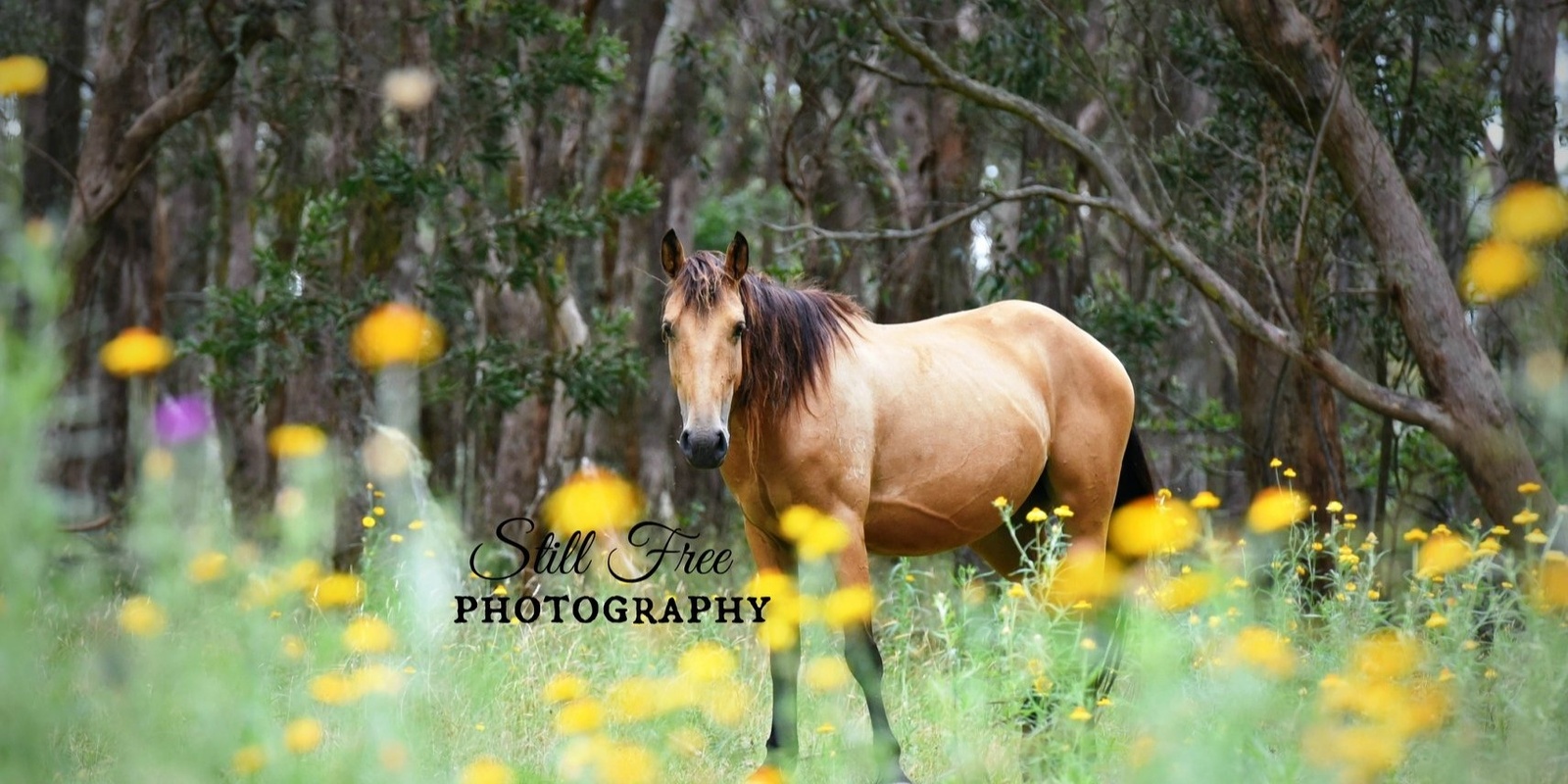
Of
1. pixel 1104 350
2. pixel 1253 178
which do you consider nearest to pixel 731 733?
pixel 1104 350

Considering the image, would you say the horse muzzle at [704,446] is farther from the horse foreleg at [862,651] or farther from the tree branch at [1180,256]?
the tree branch at [1180,256]

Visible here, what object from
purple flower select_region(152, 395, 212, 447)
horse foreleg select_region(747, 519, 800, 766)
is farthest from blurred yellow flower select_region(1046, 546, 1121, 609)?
purple flower select_region(152, 395, 212, 447)

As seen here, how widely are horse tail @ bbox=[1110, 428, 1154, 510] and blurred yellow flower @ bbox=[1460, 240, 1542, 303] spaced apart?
6.44ft

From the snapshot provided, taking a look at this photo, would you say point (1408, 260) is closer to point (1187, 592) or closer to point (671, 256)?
point (671, 256)

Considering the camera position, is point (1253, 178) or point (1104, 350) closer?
point (1104, 350)

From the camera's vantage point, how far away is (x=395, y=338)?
376 cm

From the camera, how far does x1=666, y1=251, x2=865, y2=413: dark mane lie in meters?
4.37

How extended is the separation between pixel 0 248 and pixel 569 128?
10.5 m

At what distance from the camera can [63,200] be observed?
1319 cm

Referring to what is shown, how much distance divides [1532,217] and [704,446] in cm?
622

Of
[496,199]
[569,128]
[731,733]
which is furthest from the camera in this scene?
[496,199]

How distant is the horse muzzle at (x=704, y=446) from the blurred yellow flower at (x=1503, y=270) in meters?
4.26

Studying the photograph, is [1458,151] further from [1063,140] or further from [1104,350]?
[1104,350]

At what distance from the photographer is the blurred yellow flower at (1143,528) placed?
387 centimetres
